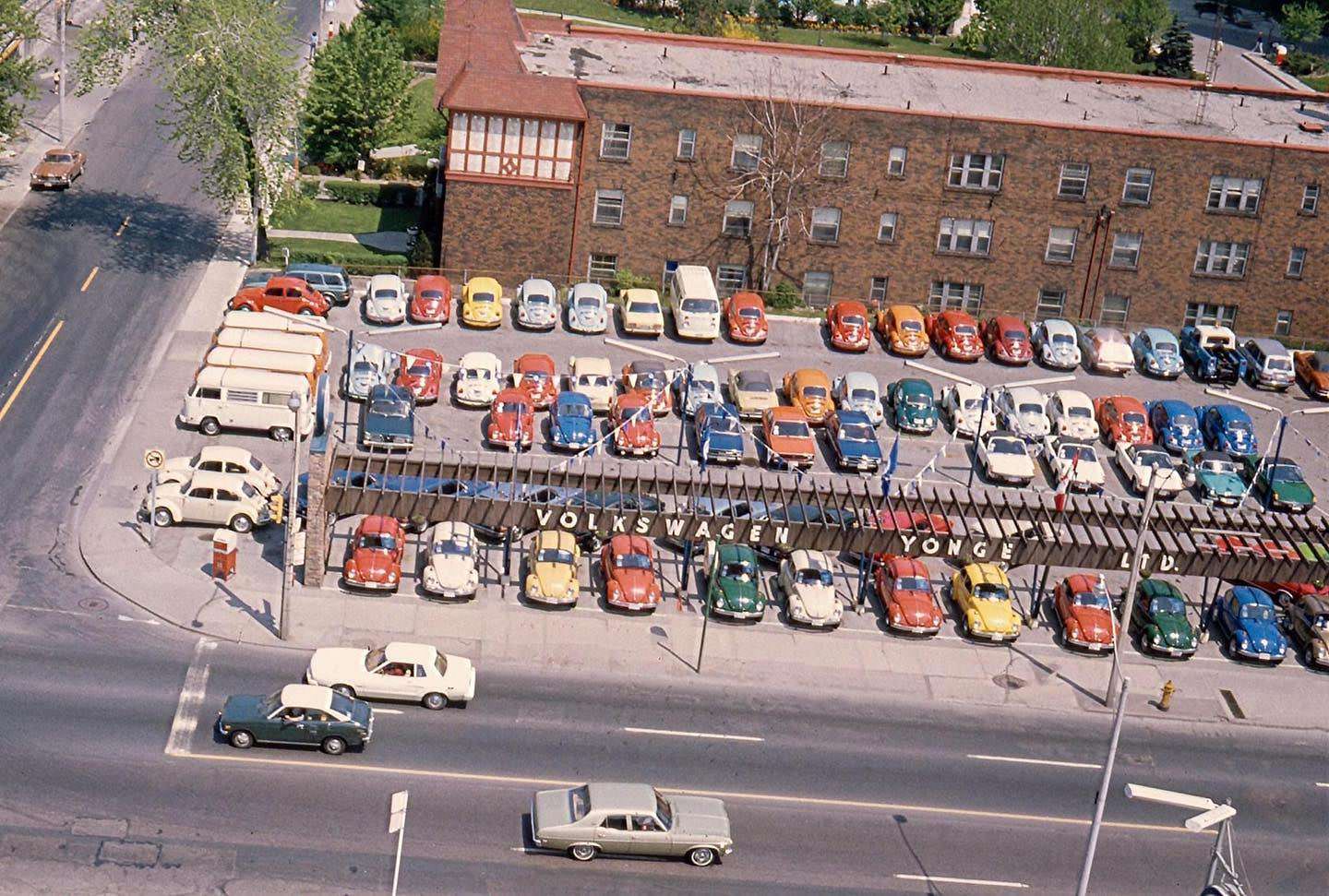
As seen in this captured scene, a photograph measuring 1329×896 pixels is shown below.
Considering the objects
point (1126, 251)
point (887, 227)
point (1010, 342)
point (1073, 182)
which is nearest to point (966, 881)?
point (1010, 342)

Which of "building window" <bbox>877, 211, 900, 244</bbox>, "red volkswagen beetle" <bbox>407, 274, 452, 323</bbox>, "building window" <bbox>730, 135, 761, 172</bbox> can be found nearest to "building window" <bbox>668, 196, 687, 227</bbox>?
"building window" <bbox>730, 135, 761, 172</bbox>

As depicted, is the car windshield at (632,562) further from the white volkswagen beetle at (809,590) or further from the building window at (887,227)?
the building window at (887,227)

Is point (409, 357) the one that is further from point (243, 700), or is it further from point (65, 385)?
point (243, 700)

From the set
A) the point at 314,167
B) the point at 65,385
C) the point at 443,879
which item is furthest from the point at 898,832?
the point at 314,167

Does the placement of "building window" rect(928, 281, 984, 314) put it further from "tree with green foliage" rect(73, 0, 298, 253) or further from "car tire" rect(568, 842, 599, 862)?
"car tire" rect(568, 842, 599, 862)

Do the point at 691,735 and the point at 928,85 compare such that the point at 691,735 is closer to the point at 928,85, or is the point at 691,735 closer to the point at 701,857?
the point at 701,857
